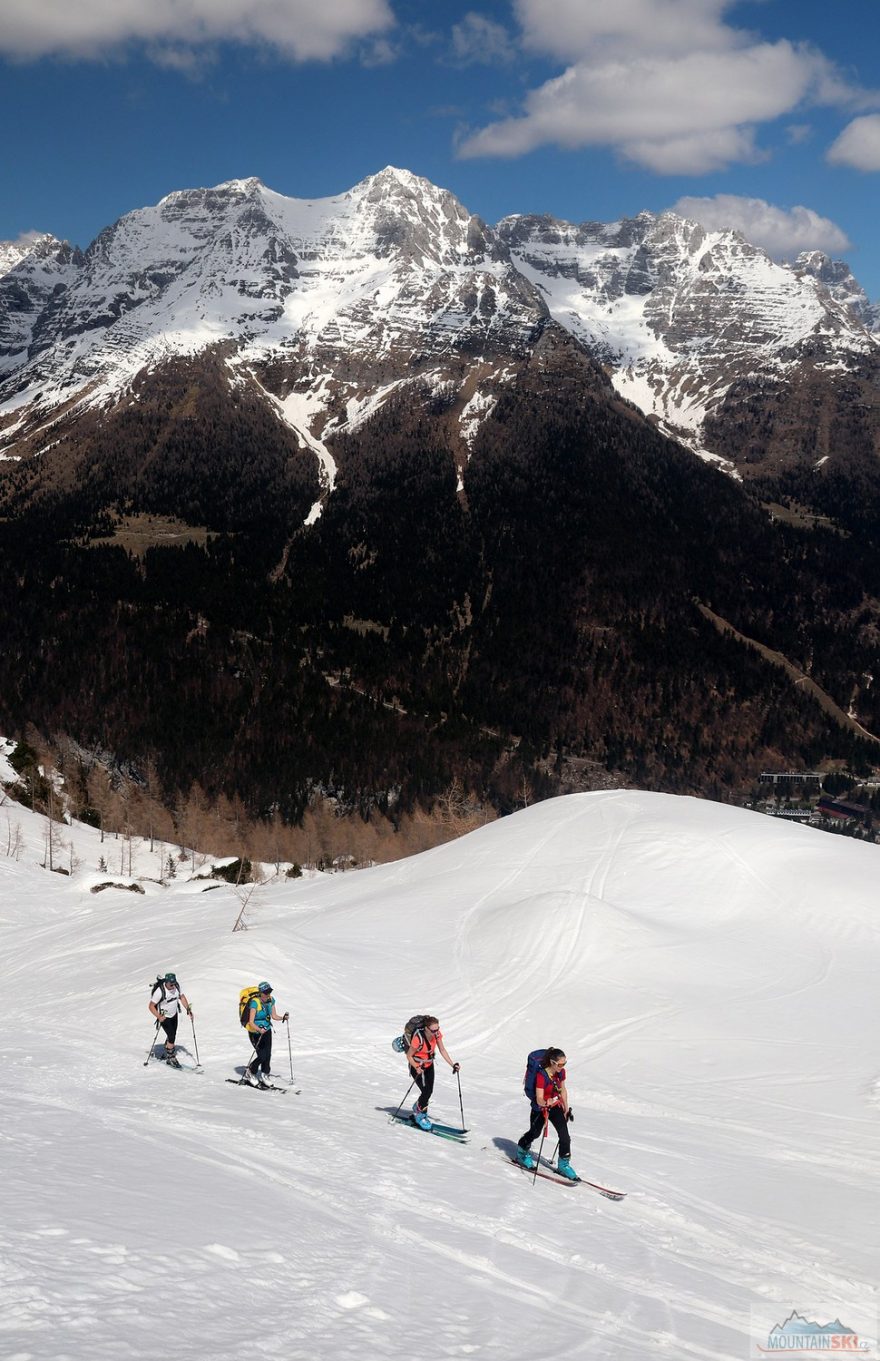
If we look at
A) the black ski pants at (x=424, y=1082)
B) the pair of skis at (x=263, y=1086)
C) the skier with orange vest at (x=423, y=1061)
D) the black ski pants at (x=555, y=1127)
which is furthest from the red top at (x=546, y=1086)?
the pair of skis at (x=263, y=1086)

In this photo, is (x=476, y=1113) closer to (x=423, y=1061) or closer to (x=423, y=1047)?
(x=423, y=1061)

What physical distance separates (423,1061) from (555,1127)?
12.3ft

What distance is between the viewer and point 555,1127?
2169 cm

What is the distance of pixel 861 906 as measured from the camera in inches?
1919

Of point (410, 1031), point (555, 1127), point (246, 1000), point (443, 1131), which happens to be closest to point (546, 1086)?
point (555, 1127)

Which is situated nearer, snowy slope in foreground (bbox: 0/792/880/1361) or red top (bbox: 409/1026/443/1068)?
snowy slope in foreground (bbox: 0/792/880/1361)

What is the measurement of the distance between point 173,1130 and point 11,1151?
4304mm

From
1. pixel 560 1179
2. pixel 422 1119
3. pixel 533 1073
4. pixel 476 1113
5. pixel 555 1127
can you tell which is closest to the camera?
pixel 560 1179

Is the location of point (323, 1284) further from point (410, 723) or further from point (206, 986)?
point (410, 723)

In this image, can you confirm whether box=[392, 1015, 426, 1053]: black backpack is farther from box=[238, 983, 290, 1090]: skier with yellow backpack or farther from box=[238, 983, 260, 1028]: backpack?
box=[238, 983, 260, 1028]: backpack

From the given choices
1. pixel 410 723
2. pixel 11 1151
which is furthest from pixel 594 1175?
pixel 410 723

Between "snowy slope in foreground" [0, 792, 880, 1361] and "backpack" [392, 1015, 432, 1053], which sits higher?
"backpack" [392, 1015, 432, 1053]

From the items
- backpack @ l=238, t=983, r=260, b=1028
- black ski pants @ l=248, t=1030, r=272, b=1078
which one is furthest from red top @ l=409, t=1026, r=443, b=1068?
backpack @ l=238, t=983, r=260, b=1028

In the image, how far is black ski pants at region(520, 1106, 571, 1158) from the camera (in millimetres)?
21484
